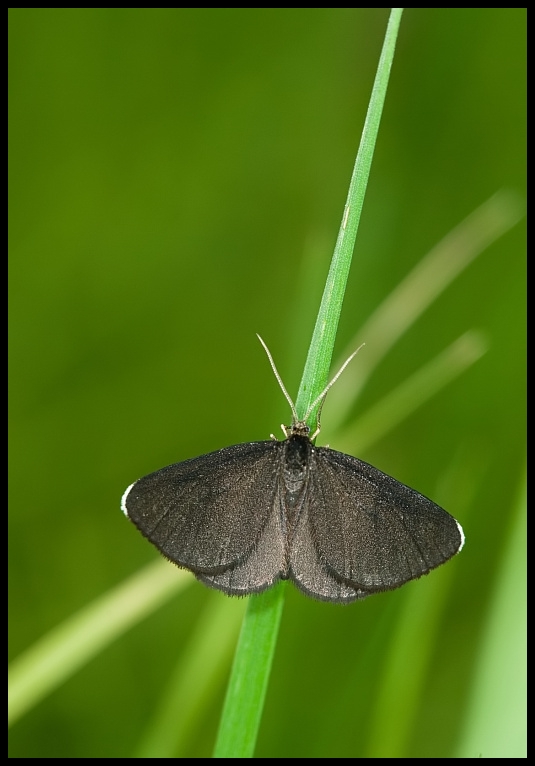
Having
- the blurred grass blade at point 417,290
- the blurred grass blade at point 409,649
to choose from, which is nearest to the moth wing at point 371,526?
the blurred grass blade at point 409,649

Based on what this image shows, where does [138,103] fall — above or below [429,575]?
above

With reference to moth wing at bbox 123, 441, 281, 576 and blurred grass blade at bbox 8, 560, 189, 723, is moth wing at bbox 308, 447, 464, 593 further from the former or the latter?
blurred grass blade at bbox 8, 560, 189, 723

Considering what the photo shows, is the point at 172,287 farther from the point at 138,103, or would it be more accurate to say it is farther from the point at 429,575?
the point at 429,575

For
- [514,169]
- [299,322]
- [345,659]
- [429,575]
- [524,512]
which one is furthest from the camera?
[514,169]

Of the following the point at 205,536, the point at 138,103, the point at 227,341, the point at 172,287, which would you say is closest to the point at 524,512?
the point at 205,536

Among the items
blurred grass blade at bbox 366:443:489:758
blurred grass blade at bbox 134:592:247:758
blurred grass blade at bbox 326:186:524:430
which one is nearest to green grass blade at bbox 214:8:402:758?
blurred grass blade at bbox 134:592:247:758

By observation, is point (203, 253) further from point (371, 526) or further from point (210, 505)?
point (371, 526)
